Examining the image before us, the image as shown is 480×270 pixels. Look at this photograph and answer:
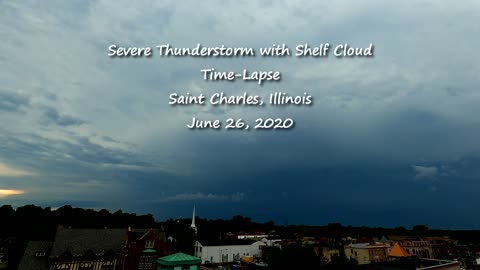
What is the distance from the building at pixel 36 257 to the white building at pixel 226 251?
3979 cm

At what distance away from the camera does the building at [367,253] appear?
77625 millimetres

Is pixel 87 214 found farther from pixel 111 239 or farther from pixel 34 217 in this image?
pixel 111 239

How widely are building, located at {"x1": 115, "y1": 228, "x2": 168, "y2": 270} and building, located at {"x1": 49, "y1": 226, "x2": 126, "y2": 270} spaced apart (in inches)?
103

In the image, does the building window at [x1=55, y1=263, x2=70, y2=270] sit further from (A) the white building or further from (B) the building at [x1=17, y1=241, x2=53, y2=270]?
(A) the white building

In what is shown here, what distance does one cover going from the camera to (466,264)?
261 ft

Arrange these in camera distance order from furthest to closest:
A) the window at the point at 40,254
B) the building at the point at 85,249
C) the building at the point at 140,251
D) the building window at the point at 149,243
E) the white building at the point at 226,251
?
1. the white building at the point at 226,251
2. the building window at the point at 149,243
3. the building at the point at 140,251
4. the window at the point at 40,254
5. the building at the point at 85,249

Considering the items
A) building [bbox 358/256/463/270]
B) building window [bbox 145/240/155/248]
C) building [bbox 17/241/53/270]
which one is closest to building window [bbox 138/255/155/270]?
building window [bbox 145/240/155/248]

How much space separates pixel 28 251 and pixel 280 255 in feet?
154

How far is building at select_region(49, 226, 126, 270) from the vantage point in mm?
53469

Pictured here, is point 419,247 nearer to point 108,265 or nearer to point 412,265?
point 412,265

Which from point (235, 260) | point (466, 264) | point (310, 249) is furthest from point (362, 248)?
point (310, 249)

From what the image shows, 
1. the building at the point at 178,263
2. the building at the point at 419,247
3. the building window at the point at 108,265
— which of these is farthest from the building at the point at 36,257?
the building at the point at 419,247

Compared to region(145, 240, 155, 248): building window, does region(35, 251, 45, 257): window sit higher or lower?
lower

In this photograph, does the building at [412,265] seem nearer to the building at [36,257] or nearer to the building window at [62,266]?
the building window at [62,266]
